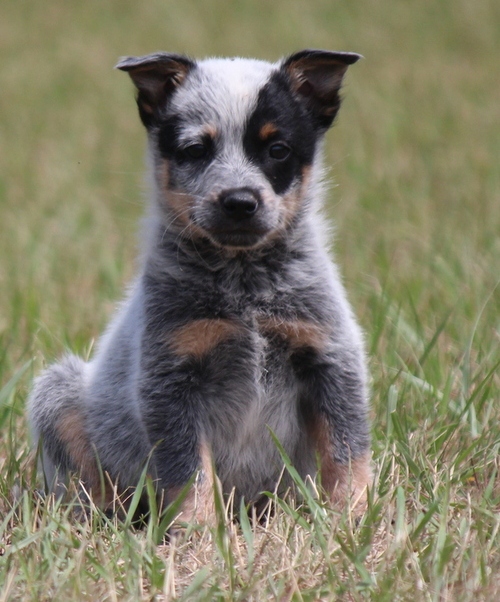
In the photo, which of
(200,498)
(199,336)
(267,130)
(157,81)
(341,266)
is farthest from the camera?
(341,266)

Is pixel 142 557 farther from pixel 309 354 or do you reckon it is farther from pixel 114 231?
pixel 114 231

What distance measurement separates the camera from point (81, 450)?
14.5 feet

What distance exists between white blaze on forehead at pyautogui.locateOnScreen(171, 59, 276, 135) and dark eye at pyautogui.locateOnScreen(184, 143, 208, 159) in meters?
0.08

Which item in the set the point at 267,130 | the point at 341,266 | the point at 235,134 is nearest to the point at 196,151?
the point at 235,134

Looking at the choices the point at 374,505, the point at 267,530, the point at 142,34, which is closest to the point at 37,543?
the point at 267,530

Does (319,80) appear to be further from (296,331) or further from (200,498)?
(200,498)

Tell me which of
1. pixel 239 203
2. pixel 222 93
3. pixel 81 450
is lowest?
pixel 81 450

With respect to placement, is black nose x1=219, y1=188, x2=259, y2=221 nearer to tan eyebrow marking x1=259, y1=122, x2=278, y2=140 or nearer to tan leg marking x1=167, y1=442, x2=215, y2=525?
tan eyebrow marking x1=259, y1=122, x2=278, y2=140

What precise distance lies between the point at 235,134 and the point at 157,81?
53 cm

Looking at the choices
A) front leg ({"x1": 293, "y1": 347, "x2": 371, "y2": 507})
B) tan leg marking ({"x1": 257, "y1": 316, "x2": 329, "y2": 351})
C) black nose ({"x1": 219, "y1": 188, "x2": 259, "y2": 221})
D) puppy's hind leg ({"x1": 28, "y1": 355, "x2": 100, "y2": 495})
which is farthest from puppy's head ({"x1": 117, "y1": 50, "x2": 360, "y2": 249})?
puppy's hind leg ({"x1": 28, "y1": 355, "x2": 100, "y2": 495})

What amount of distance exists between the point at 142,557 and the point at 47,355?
2.40m

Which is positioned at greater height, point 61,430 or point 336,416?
point 336,416

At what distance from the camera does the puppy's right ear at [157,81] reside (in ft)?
14.4

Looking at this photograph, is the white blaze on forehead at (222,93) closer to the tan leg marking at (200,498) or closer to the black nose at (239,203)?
the black nose at (239,203)
